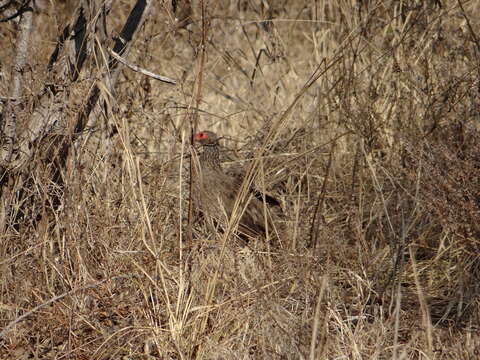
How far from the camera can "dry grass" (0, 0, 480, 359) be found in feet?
10.1

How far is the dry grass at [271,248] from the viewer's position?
307 centimetres

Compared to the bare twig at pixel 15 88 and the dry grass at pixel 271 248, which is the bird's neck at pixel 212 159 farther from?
the bare twig at pixel 15 88

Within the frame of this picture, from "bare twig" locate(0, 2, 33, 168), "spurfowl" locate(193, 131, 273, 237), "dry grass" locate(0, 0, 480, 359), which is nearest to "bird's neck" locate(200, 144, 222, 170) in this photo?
"spurfowl" locate(193, 131, 273, 237)

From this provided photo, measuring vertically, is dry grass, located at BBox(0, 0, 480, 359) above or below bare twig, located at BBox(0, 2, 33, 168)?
below

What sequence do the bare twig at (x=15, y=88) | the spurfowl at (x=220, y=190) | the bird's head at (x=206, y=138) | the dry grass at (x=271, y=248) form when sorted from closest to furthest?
the dry grass at (x=271, y=248) → the bare twig at (x=15, y=88) → the spurfowl at (x=220, y=190) → the bird's head at (x=206, y=138)

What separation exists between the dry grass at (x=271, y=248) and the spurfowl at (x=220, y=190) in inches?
7.1

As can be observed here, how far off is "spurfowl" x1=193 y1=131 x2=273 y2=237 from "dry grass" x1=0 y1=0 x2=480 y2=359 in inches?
7.1

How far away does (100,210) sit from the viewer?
3488 mm

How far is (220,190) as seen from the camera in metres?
4.86

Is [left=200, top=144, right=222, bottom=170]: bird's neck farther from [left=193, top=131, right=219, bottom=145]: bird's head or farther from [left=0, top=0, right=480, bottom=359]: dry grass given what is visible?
[left=0, top=0, right=480, bottom=359]: dry grass

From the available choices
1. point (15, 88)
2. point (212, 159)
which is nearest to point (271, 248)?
point (15, 88)

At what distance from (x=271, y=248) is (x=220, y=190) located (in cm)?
122

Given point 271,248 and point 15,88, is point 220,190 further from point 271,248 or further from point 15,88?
point 15,88

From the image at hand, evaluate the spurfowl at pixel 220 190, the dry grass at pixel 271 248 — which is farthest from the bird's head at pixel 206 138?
the dry grass at pixel 271 248
